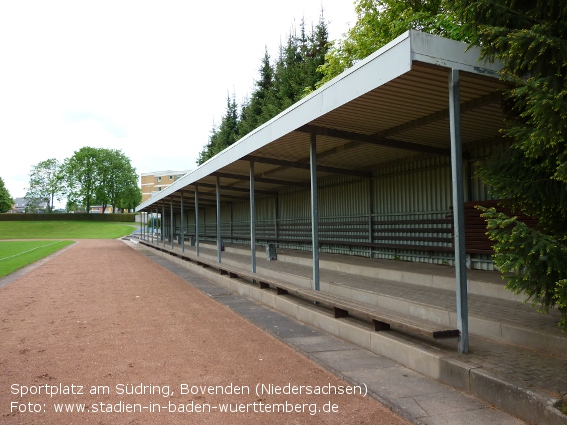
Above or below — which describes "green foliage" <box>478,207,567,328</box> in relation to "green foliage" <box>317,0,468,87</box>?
below

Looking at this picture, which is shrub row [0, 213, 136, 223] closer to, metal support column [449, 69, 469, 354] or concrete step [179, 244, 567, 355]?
concrete step [179, 244, 567, 355]

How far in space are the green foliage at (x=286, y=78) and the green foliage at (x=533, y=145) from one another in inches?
839

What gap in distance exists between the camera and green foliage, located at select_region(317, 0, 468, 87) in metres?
15.9

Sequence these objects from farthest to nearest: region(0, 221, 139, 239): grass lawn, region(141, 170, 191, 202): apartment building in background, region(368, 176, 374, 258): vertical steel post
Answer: region(141, 170, 191, 202): apartment building in background → region(0, 221, 139, 239): grass lawn → region(368, 176, 374, 258): vertical steel post

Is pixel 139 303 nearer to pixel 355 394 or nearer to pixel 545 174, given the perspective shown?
pixel 355 394

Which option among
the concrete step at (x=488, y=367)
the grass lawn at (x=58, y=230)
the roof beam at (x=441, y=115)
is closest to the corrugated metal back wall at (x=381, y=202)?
the roof beam at (x=441, y=115)

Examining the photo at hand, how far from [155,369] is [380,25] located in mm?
16049

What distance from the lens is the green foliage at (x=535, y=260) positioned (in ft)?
11.1

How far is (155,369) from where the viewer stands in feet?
16.3

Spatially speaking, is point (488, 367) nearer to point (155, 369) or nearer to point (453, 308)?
point (453, 308)

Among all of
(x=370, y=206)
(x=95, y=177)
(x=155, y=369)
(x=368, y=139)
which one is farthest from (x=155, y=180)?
(x=155, y=369)

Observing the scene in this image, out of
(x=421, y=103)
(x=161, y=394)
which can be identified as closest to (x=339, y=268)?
(x=421, y=103)

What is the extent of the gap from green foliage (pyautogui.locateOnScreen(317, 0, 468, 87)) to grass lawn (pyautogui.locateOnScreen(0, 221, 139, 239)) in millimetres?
45534

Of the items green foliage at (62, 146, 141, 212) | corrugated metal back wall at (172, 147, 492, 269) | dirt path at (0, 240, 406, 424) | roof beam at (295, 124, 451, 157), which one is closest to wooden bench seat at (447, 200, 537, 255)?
corrugated metal back wall at (172, 147, 492, 269)
